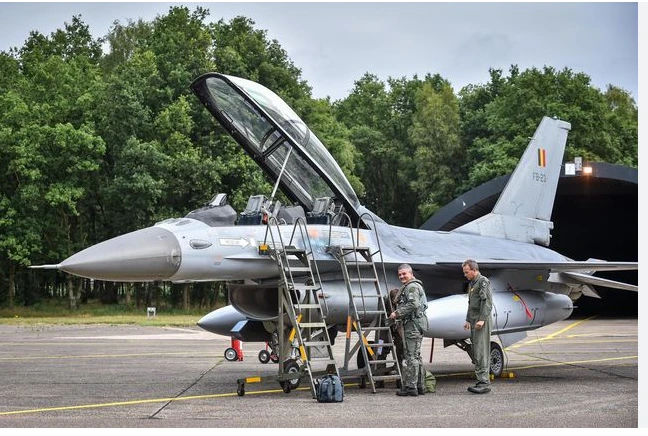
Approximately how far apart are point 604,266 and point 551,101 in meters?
45.2

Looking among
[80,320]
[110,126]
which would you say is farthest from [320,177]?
[110,126]

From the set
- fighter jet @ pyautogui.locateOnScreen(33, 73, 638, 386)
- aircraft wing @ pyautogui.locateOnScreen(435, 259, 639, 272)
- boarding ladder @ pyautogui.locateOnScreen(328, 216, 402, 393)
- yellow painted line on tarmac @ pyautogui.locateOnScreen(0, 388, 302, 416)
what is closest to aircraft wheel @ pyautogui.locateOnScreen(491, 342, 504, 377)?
fighter jet @ pyautogui.locateOnScreen(33, 73, 638, 386)

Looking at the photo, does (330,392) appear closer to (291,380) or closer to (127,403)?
(291,380)

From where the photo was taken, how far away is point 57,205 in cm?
4262

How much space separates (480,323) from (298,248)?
8.70ft

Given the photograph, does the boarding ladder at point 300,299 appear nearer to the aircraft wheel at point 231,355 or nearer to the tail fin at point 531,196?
the tail fin at point 531,196

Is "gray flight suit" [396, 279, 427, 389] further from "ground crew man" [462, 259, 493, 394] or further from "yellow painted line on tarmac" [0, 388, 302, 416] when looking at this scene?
"yellow painted line on tarmac" [0, 388, 302, 416]

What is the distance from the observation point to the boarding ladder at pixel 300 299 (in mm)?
12234

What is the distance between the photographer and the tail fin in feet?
56.2

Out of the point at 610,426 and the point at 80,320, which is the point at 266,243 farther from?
the point at 80,320

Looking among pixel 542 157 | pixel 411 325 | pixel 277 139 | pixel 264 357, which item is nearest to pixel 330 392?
pixel 411 325

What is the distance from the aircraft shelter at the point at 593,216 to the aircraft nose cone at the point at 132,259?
70.1ft

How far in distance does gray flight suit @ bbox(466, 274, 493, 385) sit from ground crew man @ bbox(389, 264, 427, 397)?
661mm

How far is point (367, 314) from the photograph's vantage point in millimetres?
13406
